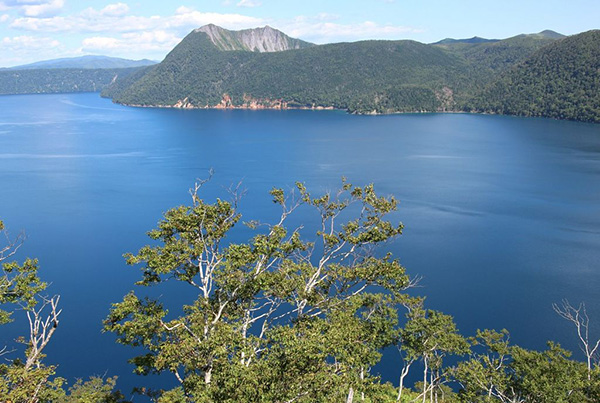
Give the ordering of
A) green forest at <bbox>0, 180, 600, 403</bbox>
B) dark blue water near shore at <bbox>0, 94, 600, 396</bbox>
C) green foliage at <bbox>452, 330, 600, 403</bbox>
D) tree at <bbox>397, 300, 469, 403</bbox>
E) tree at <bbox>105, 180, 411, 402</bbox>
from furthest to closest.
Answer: dark blue water near shore at <bbox>0, 94, 600, 396</bbox> < tree at <bbox>397, 300, 469, 403</bbox> < green foliage at <bbox>452, 330, 600, 403</bbox> < green forest at <bbox>0, 180, 600, 403</bbox> < tree at <bbox>105, 180, 411, 402</bbox>

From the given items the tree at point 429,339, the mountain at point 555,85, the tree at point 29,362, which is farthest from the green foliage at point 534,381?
the mountain at point 555,85

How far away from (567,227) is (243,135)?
287 feet

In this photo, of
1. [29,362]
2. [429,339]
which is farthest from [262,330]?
[429,339]

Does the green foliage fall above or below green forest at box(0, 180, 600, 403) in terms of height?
below

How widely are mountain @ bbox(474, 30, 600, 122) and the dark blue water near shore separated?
18.1 m

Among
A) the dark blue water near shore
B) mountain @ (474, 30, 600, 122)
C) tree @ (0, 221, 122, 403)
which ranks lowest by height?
the dark blue water near shore

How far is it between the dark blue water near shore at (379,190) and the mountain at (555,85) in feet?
59.4

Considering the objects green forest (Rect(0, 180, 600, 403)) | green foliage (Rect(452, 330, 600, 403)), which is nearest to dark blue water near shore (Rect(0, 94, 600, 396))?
green foliage (Rect(452, 330, 600, 403))

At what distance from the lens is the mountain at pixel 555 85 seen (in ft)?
478

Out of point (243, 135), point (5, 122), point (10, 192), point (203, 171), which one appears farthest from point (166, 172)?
point (5, 122)

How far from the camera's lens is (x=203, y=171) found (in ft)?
271

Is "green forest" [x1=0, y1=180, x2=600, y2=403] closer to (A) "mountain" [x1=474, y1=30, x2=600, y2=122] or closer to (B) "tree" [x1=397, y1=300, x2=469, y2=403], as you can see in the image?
(B) "tree" [x1=397, y1=300, x2=469, y2=403]

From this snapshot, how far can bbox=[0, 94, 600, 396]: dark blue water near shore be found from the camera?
3538 cm

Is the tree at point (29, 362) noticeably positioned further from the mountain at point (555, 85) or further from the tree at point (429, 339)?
the mountain at point (555, 85)
